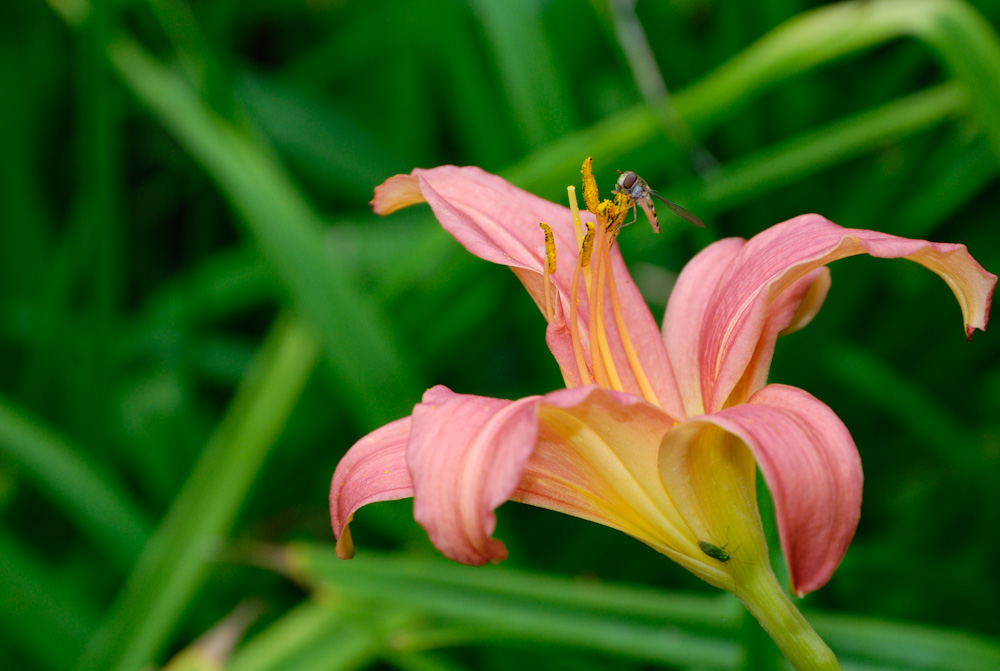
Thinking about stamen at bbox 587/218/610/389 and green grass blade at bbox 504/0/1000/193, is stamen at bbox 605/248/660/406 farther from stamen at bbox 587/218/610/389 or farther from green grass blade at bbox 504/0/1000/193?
green grass blade at bbox 504/0/1000/193

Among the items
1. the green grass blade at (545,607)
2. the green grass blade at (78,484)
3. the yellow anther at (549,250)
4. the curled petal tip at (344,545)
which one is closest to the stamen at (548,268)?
the yellow anther at (549,250)

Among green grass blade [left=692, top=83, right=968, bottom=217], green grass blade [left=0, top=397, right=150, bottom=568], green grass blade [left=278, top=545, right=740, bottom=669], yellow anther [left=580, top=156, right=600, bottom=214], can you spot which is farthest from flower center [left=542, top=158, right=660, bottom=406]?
green grass blade [left=0, top=397, right=150, bottom=568]

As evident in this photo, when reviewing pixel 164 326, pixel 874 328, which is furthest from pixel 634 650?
pixel 164 326

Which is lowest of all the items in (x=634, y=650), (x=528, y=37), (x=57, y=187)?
(x=634, y=650)

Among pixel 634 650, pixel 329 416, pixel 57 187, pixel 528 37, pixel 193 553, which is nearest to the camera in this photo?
pixel 634 650

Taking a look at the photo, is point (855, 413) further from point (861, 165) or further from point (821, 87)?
point (821, 87)

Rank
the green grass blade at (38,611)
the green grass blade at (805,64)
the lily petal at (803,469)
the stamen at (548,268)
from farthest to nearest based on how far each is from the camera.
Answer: the green grass blade at (38,611)
the green grass blade at (805,64)
the stamen at (548,268)
the lily petal at (803,469)

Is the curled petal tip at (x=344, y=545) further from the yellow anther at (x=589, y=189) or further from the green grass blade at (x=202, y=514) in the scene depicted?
the green grass blade at (x=202, y=514)

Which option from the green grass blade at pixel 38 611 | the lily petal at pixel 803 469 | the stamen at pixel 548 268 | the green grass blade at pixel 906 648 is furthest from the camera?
the green grass blade at pixel 38 611
